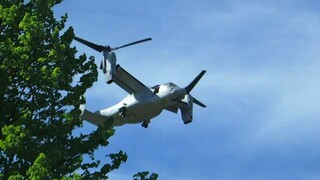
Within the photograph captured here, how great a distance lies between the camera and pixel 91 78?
74.0ft

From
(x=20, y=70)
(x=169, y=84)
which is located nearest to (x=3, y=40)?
(x=20, y=70)

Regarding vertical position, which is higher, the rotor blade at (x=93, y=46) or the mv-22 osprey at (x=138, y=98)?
the rotor blade at (x=93, y=46)

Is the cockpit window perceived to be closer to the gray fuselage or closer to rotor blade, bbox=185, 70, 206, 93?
the gray fuselage

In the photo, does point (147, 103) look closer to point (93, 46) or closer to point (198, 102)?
point (93, 46)

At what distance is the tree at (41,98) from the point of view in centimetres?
2045

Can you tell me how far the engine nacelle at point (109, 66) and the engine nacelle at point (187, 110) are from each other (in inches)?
298

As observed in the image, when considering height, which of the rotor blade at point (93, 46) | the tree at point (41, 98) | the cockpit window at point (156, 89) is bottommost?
the tree at point (41, 98)

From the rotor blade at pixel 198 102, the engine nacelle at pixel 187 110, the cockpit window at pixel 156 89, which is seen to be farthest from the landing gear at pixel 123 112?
the rotor blade at pixel 198 102

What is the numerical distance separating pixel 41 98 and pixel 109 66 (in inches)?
1065

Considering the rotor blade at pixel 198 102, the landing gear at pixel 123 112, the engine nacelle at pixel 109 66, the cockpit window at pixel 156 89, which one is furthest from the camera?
the rotor blade at pixel 198 102

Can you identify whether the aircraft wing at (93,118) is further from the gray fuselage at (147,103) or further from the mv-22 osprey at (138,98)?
the gray fuselage at (147,103)

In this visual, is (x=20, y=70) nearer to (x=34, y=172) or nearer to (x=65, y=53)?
(x=65, y=53)

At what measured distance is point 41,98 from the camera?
21.8 m

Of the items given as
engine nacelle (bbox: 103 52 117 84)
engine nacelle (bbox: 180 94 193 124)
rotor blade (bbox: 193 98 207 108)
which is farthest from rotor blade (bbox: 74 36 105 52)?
rotor blade (bbox: 193 98 207 108)
